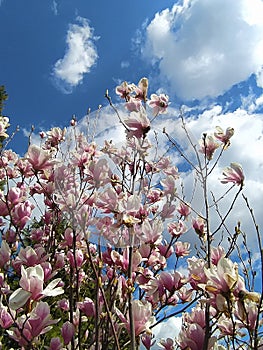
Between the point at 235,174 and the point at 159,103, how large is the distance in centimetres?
62

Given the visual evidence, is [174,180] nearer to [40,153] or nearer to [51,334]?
[40,153]

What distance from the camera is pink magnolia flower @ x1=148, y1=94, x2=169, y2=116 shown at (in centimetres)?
207

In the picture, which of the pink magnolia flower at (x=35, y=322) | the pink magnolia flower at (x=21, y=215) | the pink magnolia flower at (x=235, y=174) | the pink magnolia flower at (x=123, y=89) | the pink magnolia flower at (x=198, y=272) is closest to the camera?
the pink magnolia flower at (x=35, y=322)

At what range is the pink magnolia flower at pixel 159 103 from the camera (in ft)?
6.79

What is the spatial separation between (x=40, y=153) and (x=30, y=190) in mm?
675

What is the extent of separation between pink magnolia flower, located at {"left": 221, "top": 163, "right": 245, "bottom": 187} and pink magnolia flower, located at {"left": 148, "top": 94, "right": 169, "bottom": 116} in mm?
548

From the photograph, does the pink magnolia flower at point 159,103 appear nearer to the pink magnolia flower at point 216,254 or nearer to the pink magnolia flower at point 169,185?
the pink magnolia flower at point 169,185

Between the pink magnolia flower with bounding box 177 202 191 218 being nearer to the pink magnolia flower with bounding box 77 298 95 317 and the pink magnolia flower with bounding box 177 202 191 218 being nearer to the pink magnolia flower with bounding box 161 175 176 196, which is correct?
the pink magnolia flower with bounding box 161 175 176 196

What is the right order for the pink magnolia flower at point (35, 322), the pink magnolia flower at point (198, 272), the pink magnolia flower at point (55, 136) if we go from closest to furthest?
the pink magnolia flower at point (35, 322) → the pink magnolia flower at point (198, 272) → the pink magnolia flower at point (55, 136)

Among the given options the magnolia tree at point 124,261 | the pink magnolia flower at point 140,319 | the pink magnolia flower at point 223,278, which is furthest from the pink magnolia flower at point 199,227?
the pink magnolia flower at point 223,278

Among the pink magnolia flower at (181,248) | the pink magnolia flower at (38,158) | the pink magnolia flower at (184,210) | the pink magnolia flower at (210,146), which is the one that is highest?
the pink magnolia flower at (210,146)

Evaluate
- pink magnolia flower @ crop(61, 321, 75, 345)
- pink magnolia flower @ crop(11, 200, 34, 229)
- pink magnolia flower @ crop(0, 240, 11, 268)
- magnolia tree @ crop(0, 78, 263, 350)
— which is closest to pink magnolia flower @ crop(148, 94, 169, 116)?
magnolia tree @ crop(0, 78, 263, 350)

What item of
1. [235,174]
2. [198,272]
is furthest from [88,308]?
[235,174]

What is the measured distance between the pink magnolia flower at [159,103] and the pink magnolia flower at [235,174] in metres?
0.55
